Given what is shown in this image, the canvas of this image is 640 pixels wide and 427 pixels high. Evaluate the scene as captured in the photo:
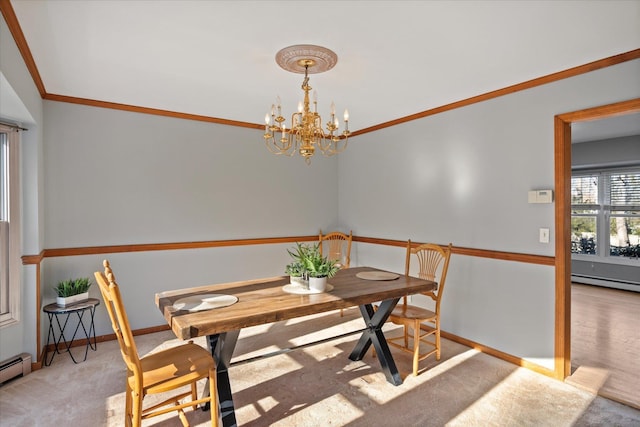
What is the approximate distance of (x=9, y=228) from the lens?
2.86 metres

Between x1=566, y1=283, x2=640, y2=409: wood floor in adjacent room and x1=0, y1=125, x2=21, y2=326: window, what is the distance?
442 cm

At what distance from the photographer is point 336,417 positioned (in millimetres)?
2285

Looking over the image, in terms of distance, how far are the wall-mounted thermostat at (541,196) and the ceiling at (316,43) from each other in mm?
937

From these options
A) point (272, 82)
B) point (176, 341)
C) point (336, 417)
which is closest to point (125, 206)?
point (176, 341)

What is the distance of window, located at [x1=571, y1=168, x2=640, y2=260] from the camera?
5.86 meters

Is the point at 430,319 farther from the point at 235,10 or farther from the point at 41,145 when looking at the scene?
the point at 41,145

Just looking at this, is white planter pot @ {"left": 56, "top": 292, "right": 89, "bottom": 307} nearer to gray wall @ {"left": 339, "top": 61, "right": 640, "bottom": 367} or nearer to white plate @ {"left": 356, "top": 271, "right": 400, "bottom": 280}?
white plate @ {"left": 356, "top": 271, "right": 400, "bottom": 280}

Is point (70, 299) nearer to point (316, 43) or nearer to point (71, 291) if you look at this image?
point (71, 291)

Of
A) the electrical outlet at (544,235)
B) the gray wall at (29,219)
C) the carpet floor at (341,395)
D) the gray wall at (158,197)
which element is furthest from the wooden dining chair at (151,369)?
the electrical outlet at (544,235)

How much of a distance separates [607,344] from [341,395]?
9.37 feet

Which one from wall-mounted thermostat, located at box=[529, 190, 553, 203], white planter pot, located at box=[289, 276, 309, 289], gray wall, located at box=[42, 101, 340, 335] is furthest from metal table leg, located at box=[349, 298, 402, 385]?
gray wall, located at box=[42, 101, 340, 335]

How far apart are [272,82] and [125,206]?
6.71 feet

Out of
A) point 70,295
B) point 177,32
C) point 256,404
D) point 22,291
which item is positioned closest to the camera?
point 177,32

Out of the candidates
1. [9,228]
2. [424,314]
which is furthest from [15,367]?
[424,314]
